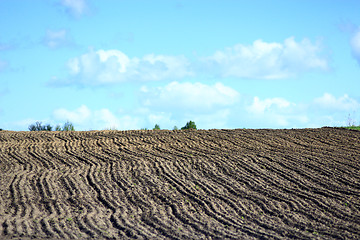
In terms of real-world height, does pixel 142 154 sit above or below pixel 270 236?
above

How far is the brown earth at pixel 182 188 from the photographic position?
10059 millimetres

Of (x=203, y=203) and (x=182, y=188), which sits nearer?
(x=203, y=203)

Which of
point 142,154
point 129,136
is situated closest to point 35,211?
point 142,154

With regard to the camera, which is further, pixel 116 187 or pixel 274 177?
pixel 274 177

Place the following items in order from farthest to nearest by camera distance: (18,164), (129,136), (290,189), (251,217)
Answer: (129,136) < (18,164) < (290,189) < (251,217)

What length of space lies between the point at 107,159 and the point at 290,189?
24.5 feet

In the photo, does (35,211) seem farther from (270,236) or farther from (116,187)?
(270,236)

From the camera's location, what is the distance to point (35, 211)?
11586mm

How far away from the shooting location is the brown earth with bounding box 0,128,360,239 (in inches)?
396

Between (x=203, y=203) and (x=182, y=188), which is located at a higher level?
(x=182, y=188)

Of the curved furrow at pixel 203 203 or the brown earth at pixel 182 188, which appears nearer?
the brown earth at pixel 182 188

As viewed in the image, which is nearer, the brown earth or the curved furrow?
the brown earth

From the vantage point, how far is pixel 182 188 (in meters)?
13.4

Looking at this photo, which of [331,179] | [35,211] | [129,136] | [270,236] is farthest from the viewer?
[129,136]
